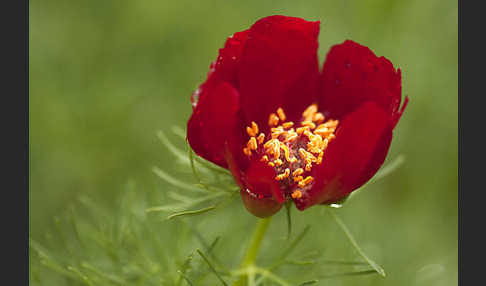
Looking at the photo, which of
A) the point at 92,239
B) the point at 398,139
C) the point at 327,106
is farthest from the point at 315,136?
the point at 398,139

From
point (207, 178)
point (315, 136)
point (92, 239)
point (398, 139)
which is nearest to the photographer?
point (315, 136)

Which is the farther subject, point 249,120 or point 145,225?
point 145,225

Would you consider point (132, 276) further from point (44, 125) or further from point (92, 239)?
point (44, 125)

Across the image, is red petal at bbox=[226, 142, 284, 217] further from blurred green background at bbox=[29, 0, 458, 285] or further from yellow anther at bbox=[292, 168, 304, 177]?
blurred green background at bbox=[29, 0, 458, 285]

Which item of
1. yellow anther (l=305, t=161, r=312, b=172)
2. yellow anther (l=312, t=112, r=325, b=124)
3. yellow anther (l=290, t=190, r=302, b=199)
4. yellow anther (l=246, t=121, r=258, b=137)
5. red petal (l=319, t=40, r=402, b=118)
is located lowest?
yellow anther (l=290, t=190, r=302, b=199)

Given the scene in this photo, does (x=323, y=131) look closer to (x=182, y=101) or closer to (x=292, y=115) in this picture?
(x=292, y=115)

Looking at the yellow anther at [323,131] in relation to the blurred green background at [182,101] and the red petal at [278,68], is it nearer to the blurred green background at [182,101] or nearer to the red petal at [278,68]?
the red petal at [278,68]

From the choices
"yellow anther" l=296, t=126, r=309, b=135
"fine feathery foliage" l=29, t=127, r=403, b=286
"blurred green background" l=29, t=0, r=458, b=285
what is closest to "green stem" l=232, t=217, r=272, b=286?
"fine feathery foliage" l=29, t=127, r=403, b=286
